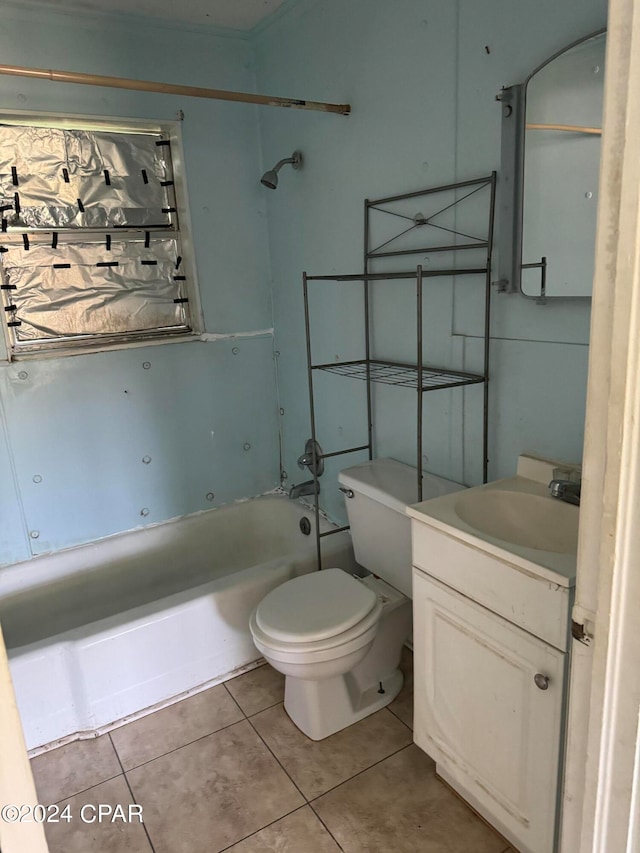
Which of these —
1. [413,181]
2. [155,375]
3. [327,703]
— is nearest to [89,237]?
[155,375]

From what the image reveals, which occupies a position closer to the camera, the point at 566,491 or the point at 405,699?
the point at 566,491

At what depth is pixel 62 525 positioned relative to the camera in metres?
2.56

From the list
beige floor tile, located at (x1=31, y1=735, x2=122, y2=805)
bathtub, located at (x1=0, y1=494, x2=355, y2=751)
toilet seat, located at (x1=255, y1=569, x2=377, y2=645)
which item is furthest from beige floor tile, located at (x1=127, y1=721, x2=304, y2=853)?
toilet seat, located at (x1=255, y1=569, x2=377, y2=645)

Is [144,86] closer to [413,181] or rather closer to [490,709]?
[413,181]

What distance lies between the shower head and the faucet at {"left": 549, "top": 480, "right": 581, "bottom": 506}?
1.58 m

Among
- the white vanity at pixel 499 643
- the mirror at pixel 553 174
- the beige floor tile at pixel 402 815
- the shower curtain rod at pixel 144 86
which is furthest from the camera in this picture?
the shower curtain rod at pixel 144 86

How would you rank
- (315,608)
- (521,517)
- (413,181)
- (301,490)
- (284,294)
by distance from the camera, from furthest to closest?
(284,294), (301,490), (413,181), (315,608), (521,517)

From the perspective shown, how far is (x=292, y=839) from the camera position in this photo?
157cm

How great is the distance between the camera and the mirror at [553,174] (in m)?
1.40

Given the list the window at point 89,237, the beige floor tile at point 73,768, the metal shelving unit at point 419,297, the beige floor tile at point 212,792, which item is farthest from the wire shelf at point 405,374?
the beige floor tile at point 73,768

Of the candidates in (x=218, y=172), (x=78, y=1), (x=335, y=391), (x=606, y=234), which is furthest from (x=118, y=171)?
(x=606, y=234)

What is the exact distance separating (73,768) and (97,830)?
27 centimetres

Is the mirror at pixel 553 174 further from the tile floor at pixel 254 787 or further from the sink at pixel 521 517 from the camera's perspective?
the tile floor at pixel 254 787

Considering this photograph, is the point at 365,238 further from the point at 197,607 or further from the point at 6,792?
the point at 6,792
